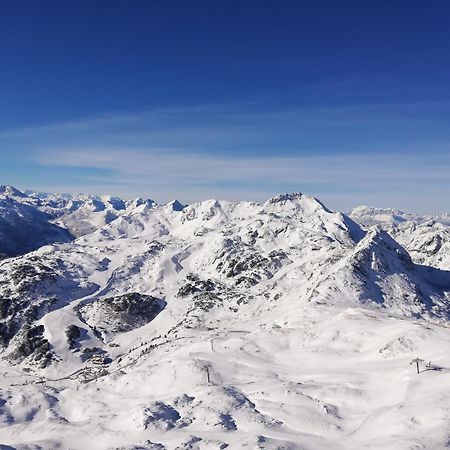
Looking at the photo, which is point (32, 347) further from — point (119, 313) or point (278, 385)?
point (278, 385)

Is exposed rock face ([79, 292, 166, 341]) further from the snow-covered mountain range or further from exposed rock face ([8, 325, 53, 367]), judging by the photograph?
the snow-covered mountain range

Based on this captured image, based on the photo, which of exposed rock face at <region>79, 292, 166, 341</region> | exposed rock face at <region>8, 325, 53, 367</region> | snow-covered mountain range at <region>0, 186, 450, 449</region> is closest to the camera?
snow-covered mountain range at <region>0, 186, 450, 449</region>

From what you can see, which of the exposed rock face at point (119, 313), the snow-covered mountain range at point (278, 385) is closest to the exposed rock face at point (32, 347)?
the snow-covered mountain range at point (278, 385)

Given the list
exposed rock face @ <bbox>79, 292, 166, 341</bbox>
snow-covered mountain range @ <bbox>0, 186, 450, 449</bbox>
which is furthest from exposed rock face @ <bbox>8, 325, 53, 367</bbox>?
exposed rock face @ <bbox>79, 292, 166, 341</bbox>

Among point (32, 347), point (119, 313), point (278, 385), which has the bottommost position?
point (32, 347)

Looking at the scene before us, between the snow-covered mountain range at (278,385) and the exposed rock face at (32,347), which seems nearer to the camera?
the snow-covered mountain range at (278,385)

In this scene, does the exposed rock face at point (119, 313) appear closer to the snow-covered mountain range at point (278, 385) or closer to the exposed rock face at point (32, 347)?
the exposed rock face at point (32, 347)

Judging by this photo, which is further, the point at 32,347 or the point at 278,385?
the point at 32,347

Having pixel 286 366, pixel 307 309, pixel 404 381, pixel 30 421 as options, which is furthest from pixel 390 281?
pixel 30 421

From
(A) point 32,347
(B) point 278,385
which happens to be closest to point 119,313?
(A) point 32,347
